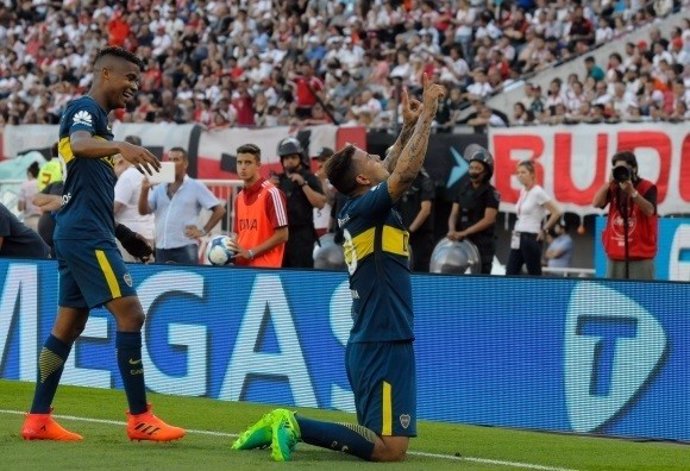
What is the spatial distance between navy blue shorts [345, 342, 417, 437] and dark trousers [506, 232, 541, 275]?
8536 millimetres

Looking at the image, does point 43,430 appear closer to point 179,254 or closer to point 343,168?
point 343,168

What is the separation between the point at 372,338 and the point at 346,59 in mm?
19106

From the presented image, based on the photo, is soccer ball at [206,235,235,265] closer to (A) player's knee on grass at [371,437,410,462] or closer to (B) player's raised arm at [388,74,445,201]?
(A) player's knee on grass at [371,437,410,462]

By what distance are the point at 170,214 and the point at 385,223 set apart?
285 inches

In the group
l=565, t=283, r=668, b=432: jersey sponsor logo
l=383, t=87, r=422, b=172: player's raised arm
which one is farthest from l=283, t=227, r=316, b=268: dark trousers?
l=383, t=87, r=422, b=172: player's raised arm

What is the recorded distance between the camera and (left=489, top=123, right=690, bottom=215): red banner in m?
18.9

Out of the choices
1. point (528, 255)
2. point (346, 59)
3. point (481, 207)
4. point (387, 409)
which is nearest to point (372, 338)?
point (387, 409)

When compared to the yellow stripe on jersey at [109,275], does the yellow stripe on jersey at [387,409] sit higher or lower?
lower

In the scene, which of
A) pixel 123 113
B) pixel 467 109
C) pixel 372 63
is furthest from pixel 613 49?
pixel 123 113

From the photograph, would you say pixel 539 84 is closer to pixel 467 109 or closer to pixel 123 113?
pixel 467 109

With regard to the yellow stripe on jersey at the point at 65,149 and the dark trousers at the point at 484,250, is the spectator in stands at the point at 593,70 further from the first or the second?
the yellow stripe on jersey at the point at 65,149

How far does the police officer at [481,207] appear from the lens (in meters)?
16.3

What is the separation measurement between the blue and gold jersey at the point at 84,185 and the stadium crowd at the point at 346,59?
462 inches

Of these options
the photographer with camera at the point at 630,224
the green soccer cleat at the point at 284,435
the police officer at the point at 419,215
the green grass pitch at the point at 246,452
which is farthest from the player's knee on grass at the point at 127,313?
the police officer at the point at 419,215
